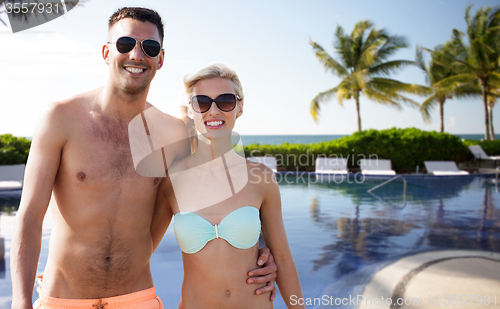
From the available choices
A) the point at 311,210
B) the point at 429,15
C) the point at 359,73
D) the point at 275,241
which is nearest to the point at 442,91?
the point at 359,73

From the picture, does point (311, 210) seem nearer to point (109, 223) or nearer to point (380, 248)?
point (380, 248)

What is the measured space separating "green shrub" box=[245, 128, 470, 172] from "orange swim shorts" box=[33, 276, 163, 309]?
51.8 ft

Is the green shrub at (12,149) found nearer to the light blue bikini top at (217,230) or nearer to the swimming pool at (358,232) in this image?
the swimming pool at (358,232)

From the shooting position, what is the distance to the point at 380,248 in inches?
243

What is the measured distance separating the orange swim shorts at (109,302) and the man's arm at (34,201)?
1.18ft

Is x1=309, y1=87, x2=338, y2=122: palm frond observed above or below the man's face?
above

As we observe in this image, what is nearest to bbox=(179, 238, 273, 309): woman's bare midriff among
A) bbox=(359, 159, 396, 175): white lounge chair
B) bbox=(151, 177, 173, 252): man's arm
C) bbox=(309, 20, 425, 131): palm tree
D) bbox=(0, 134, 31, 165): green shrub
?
bbox=(151, 177, 173, 252): man's arm

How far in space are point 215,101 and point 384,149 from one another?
16692 millimetres

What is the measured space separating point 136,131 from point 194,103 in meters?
0.38

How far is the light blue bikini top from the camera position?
1.82 meters

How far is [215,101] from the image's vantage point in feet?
6.17

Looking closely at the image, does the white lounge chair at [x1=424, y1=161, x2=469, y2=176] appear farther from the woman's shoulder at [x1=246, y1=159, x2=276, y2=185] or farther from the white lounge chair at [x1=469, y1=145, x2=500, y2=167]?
the woman's shoulder at [x1=246, y1=159, x2=276, y2=185]

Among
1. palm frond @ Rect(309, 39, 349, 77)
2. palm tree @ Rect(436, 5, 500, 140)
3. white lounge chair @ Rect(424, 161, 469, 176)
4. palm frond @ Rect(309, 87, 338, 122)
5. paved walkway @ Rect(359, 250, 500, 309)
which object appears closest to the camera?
paved walkway @ Rect(359, 250, 500, 309)

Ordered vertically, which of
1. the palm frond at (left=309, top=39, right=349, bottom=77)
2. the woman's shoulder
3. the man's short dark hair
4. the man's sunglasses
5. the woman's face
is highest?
the palm frond at (left=309, top=39, right=349, bottom=77)
